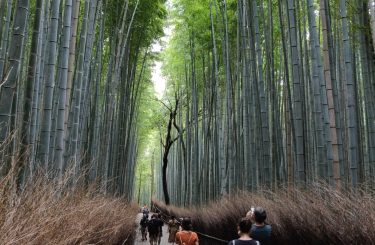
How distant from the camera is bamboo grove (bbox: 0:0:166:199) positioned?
9.24 ft

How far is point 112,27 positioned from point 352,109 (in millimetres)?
5185

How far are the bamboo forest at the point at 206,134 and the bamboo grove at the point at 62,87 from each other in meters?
0.02

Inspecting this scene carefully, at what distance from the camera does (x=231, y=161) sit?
7.02m

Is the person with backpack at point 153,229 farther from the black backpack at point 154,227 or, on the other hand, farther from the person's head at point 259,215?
the person's head at point 259,215

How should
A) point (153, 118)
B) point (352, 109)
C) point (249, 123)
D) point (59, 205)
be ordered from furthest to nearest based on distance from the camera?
point (153, 118), point (249, 123), point (352, 109), point (59, 205)

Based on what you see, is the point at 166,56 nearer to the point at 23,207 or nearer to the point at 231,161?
the point at 231,161

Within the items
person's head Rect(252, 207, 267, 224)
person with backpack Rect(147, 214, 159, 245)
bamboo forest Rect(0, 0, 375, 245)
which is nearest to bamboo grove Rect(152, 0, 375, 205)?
bamboo forest Rect(0, 0, 375, 245)

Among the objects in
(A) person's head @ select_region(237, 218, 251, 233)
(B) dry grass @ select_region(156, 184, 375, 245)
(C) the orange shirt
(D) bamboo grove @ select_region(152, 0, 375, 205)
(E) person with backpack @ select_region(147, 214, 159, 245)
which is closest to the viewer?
(B) dry grass @ select_region(156, 184, 375, 245)

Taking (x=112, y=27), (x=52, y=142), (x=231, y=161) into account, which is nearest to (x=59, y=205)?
(x=52, y=142)

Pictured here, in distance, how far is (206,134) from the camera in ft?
33.4

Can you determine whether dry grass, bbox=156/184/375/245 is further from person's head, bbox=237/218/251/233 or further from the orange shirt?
the orange shirt

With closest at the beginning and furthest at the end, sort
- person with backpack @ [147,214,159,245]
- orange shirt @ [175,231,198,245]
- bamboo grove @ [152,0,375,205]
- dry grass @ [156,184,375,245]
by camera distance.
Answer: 1. dry grass @ [156,184,375,245]
2. orange shirt @ [175,231,198,245]
3. bamboo grove @ [152,0,375,205]
4. person with backpack @ [147,214,159,245]

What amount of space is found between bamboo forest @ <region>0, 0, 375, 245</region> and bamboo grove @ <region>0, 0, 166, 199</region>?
2 centimetres

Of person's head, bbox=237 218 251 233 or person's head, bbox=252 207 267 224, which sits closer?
person's head, bbox=237 218 251 233
